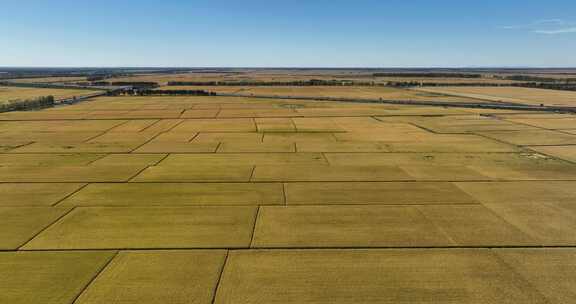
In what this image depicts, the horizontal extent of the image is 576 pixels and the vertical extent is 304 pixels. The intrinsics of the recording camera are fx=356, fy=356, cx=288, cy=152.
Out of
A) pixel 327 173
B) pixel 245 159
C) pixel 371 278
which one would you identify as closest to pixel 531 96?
pixel 327 173

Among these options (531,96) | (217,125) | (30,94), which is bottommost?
(217,125)

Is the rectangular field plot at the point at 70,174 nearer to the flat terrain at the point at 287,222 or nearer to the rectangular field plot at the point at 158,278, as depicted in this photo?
the flat terrain at the point at 287,222

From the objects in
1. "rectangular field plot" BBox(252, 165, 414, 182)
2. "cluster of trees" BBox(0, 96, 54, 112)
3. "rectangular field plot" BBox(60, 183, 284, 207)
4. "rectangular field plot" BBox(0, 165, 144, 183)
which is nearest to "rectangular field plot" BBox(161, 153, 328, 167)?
"rectangular field plot" BBox(252, 165, 414, 182)

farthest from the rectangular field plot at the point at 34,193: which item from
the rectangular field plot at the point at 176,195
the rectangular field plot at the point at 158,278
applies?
the rectangular field plot at the point at 158,278

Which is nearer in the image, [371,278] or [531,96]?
[371,278]

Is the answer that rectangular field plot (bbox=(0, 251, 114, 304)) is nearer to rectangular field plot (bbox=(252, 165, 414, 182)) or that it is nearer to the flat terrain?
the flat terrain

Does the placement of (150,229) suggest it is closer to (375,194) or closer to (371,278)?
(371,278)

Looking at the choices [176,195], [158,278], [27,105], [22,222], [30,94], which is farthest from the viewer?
[30,94]

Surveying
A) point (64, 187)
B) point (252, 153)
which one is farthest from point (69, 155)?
point (252, 153)

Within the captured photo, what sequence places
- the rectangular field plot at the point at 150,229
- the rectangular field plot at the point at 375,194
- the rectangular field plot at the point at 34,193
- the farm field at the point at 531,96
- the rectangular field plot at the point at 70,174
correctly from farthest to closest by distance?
the farm field at the point at 531,96 < the rectangular field plot at the point at 70,174 < the rectangular field plot at the point at 375,194 < the rectangular field plot at the point at 34,193 < the rectangular field plot at the point at 150,229
